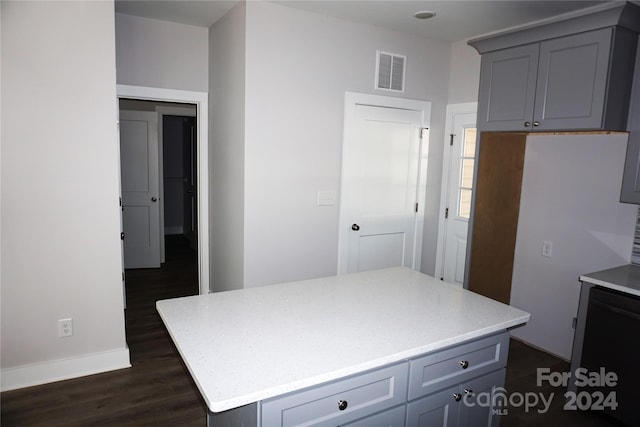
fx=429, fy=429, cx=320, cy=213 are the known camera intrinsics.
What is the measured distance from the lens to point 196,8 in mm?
3492

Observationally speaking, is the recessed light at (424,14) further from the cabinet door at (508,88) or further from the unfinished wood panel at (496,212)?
the unfinished wood panel at (496,212)

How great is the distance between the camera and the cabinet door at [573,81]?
8.68 feet

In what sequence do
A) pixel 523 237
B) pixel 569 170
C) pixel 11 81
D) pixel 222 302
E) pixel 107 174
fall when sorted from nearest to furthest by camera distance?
pixel 222 302, pixel 11 81, pixel 107 174, pixel 569 170, pixel 523 237

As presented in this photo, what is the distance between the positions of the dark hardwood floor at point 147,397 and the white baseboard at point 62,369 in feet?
0.16

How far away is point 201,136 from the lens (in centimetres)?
417

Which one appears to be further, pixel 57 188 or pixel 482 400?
pixel 57 188

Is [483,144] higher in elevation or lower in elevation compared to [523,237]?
higher

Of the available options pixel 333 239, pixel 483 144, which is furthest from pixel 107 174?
pixel 483 144

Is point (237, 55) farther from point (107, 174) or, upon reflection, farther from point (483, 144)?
point (483, 144)

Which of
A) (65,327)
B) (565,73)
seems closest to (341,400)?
(65,327)

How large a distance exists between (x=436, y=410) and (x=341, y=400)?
0.54 metres

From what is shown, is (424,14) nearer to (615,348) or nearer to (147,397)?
(615,348)

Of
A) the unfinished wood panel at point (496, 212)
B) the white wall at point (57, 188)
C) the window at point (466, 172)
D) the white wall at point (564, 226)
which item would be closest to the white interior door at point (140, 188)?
the white wall at point (57, 188)

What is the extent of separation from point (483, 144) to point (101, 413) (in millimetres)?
3307
